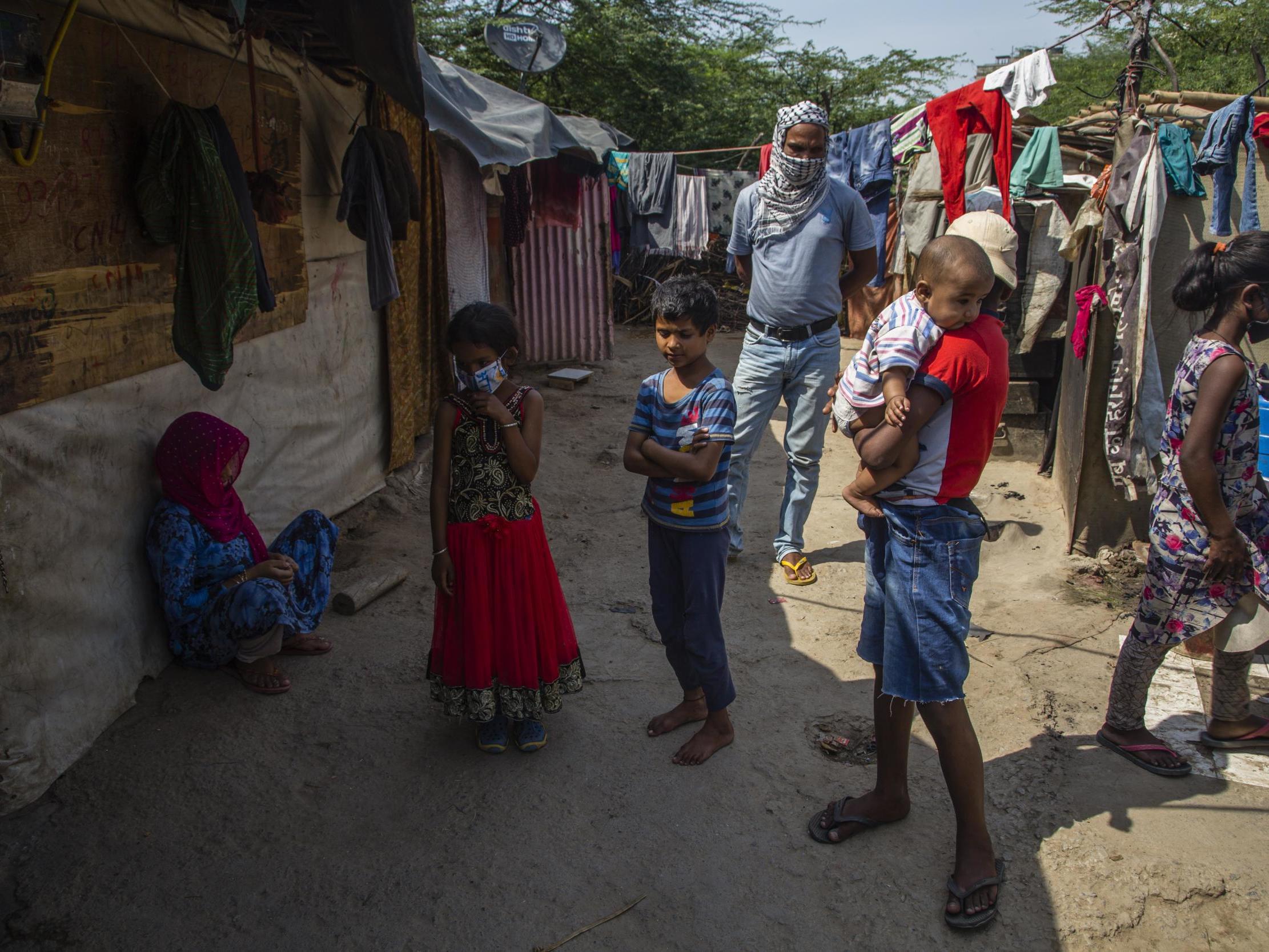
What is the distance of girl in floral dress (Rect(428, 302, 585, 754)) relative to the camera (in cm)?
271

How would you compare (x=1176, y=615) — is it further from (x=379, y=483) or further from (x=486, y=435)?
(x=379, y=483)

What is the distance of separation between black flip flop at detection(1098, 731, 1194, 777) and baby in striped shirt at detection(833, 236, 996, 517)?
148 centimetres

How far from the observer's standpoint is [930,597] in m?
2.24

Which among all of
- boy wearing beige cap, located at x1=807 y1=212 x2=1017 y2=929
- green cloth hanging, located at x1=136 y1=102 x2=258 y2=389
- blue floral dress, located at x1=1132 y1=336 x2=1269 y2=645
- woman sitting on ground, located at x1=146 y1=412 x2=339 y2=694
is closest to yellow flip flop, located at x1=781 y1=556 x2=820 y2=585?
blue floral dress, located at x1=1132 y1=336 x2=1269 y2=645

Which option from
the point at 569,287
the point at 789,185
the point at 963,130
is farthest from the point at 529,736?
the point at 569,287

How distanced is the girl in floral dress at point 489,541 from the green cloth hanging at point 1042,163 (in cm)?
508

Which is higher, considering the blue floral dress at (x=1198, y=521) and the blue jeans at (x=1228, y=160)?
the blue jeans at (x=1228, y=160)

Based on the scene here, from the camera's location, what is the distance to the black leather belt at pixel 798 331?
432cm

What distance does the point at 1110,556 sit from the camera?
4.80 meters

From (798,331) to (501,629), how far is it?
226cm

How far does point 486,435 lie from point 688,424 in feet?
2.08

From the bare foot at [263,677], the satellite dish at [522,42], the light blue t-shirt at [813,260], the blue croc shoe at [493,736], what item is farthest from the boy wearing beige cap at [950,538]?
the satellite dish at [522,42]

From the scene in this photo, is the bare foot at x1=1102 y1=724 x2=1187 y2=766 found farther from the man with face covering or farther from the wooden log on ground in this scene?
the wooden log on ground

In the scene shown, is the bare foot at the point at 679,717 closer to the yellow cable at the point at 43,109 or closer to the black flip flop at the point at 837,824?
the black flip flop at the point at 837,824
